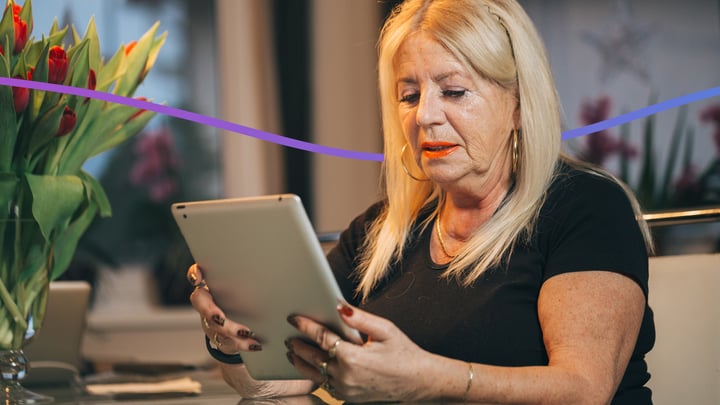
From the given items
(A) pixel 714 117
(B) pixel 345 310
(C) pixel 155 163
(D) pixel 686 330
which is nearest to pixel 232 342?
(B) pixel 345 310

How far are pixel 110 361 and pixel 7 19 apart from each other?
2317 mm

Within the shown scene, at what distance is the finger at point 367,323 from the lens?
1.12 metres

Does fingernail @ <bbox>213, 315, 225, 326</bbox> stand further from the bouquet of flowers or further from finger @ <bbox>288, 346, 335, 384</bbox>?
the bouquet of flowers

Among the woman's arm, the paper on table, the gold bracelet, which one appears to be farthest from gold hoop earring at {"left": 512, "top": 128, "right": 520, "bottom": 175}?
→ the paper on table

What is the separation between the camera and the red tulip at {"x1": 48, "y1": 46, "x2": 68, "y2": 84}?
154cm

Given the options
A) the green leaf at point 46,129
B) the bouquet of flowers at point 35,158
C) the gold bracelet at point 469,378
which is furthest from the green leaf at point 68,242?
the gold bracelet at point 469,378

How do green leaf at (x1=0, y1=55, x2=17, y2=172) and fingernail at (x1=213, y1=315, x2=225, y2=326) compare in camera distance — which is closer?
fingernail at (x1=213, y1=315, x2=225, y2=326)

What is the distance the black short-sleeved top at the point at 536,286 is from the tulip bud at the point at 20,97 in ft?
2.24

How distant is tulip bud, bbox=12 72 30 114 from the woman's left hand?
677 mm

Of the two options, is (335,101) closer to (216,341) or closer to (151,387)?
(151,387)

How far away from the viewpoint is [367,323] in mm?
1126

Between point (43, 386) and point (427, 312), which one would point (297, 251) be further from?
point (43, 386)

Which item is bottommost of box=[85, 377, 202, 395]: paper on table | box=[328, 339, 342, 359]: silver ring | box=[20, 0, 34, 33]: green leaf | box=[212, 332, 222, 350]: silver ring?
box=[85, 377, 202, 395]: paper on table

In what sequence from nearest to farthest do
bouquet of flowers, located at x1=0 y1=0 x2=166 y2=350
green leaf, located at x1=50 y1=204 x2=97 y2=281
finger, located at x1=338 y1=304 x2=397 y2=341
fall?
finger, located at x1=338 y1=304 x2=397 y2=341, bouquet of flowers, located at x1=0 y1=0 x2=166 y2=350, green leaf, located at x1=50 y1=204 x2=97 y2=281
